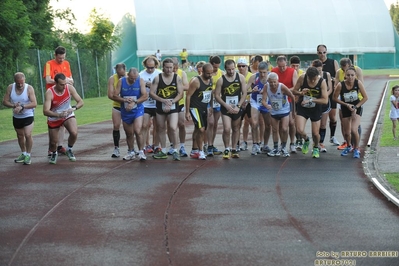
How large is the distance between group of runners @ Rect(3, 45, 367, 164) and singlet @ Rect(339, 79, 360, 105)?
0.02 m

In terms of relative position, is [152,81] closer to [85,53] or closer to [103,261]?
[103,261]

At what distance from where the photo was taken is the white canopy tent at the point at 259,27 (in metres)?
72.4

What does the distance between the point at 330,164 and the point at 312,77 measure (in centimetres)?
178

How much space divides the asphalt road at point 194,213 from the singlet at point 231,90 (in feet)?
3.88

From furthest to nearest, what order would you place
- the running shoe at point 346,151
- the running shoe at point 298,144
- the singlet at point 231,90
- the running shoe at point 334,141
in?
1. the running shoe at point 334,141
2. the running shoe at point 298,144
3. the running shoe at point 346,151
4. the singlet at point 231,90

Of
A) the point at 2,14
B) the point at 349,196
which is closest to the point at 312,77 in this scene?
the point at 349,196

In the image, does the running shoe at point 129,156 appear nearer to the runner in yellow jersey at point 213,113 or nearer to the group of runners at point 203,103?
the group of runners at point 203,103

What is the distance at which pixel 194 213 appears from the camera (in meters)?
10.1

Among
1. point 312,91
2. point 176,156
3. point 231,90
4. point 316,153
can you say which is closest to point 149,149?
point 176,156

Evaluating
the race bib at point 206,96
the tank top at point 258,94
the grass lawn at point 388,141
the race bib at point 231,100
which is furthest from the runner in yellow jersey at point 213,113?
the grass lawn at point 388,141

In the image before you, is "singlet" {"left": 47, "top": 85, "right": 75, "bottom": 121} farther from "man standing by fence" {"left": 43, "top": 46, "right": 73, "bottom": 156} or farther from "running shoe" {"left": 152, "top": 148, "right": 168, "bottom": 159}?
"running shoe" {"left": 152, "top": 148, "right": 168, "bottom": 159}

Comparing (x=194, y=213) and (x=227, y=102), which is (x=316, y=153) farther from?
(x=194, y=213)

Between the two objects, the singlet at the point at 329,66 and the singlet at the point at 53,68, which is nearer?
the singlet at the point at 53,68

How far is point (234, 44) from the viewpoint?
73.6 metres
